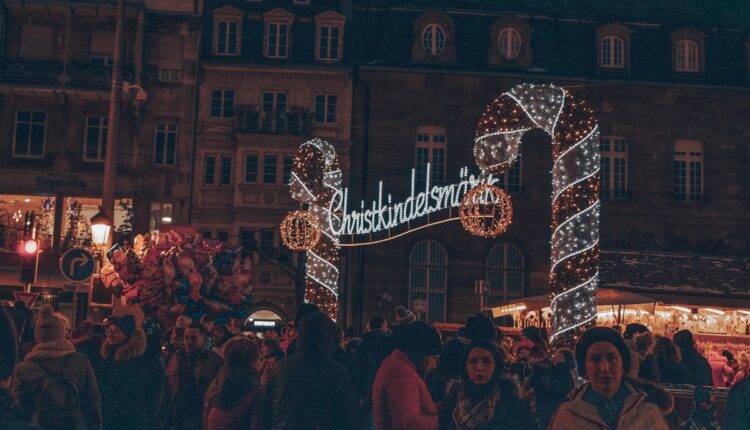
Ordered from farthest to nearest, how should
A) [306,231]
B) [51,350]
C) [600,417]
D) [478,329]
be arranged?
[306,231] → [478,329] → [51,350] → [600,417]

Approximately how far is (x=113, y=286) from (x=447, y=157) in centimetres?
2198

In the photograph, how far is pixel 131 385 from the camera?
29.7 ft

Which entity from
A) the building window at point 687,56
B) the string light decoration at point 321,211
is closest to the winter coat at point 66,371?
the string light decoration at point 321,211

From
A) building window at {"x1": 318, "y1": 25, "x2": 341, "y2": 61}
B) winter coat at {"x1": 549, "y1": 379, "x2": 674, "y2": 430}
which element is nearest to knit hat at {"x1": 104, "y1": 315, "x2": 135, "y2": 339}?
winter coat at {"x1": 549, "y1": 379, "x2": 674, "y2": 430}

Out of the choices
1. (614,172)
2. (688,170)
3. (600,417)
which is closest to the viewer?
(600,417)

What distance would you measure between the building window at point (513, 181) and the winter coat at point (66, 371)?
1158 inches

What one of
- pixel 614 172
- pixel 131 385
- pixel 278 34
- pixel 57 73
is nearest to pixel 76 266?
pixel 131 385

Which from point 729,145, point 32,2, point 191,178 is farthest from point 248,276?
point 729,145

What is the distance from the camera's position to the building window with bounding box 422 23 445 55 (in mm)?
36031

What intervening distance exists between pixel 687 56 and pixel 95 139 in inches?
762

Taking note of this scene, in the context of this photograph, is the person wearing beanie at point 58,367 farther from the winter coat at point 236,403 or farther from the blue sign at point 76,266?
the blue sign at point 76,266

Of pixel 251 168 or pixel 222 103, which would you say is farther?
pixel 222 103

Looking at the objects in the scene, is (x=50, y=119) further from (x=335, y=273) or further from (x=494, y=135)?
(x=494, y=135)

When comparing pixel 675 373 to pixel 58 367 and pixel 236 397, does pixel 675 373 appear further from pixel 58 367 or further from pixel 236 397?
pixel 58 367
